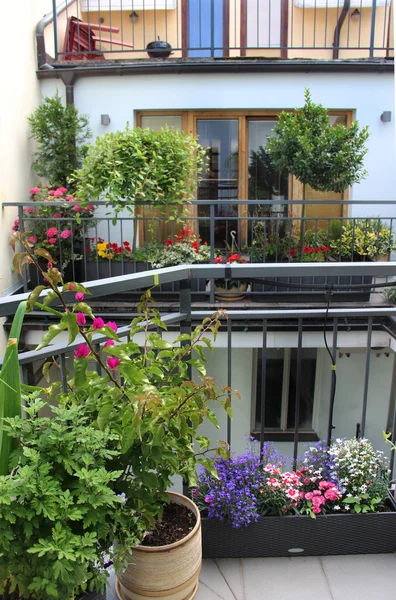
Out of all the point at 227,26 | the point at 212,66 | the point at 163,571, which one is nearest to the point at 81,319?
the point at 163,571

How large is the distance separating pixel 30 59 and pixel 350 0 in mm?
4175

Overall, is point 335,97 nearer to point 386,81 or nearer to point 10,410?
point 386,81

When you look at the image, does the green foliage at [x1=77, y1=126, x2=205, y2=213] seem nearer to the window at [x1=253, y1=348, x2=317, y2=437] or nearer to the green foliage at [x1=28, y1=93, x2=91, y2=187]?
the green foliage at [x1=28, y1=93, x2=91, y2=187]

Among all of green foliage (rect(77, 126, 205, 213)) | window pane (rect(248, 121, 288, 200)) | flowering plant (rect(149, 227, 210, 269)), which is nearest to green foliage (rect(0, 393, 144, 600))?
green foliage (rect(77, 126, 205, 213))

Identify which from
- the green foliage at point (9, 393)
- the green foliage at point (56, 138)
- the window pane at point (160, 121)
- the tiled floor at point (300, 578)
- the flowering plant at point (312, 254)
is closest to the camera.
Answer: the green foliage at point (9, 393)

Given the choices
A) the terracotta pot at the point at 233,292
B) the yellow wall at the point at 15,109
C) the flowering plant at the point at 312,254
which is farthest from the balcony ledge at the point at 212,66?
the terracotta pot at the point at 233,292

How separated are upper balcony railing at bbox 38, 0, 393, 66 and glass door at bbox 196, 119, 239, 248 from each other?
99cm

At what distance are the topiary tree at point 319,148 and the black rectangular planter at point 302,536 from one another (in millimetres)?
4132

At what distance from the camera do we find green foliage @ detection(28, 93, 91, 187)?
241 inches

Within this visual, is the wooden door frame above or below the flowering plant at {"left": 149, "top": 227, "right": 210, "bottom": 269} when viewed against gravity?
above

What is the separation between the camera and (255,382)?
6.87 meters

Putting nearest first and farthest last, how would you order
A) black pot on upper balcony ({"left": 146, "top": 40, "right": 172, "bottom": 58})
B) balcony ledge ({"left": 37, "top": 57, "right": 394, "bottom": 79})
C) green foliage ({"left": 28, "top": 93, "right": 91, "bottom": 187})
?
green foliage ({"left": 28, "top": 93, "right": 91, "bottom": 187}) < balcony ledge ({"left": 37, "top": 57, "right": 394, "bottom": 79}) < black pot on upper balcony ({"left": 146, "top": 40, "right": 172, "bottom": 58})

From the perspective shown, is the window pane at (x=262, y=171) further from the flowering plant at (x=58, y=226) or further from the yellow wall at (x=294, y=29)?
the flowering plant at (x=58, y=226)

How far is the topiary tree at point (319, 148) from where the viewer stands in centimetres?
542
